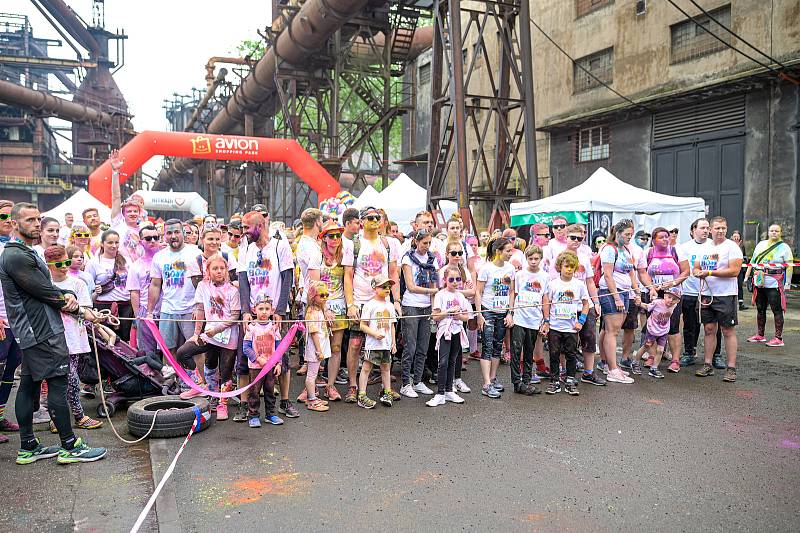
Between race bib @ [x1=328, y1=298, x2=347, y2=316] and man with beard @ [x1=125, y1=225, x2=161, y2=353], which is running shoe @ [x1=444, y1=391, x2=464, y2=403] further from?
man with beard @ [x1=125, y1=225, x2=161, y2=353]

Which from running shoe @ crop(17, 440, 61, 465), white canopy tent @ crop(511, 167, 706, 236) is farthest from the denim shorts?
white canopy tent @ crop(511, 167, 706, 236)

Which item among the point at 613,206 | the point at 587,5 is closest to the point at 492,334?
the point at 613,206

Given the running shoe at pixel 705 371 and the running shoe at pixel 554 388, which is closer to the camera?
the running shoe at pixel 554 388

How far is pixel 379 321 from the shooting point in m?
6.60

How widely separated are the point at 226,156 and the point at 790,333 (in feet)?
50.0

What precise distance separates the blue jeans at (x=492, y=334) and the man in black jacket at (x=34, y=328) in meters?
3.99

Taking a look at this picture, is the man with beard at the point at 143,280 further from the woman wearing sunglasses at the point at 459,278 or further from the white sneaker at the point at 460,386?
the white sneaker at the point at 460,386

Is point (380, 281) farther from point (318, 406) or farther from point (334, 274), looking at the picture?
point (318, 406)

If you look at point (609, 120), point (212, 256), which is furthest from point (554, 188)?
point (212, 256)

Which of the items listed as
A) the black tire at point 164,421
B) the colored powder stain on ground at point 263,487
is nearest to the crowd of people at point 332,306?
the black tire at point 164,421

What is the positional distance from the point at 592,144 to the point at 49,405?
21494 mm

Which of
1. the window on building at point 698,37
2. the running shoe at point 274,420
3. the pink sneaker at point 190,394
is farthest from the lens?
the window on building at point 698,37

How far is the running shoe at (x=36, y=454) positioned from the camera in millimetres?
4891

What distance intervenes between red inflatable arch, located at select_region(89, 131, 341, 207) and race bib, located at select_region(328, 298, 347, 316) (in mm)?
12562
